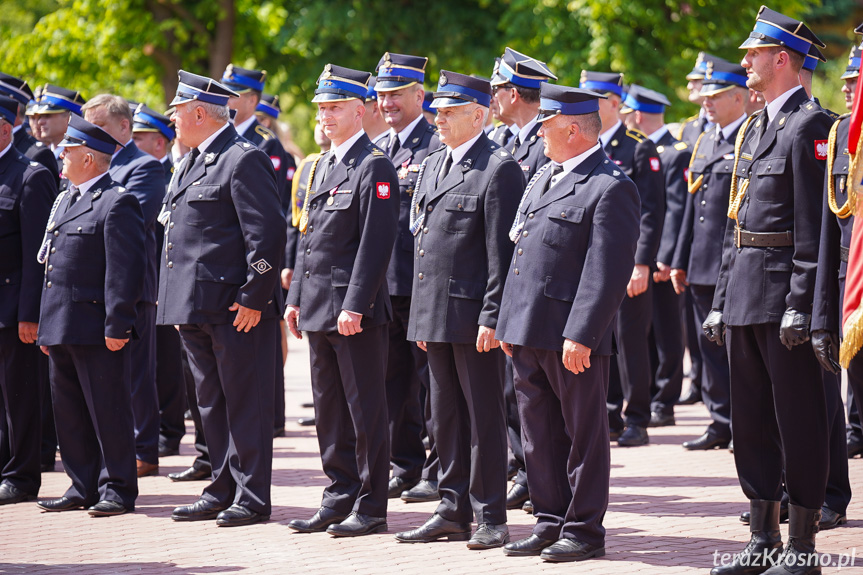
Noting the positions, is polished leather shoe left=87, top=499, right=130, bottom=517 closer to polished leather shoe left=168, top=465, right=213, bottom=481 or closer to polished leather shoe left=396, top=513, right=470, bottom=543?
polished leather shoe left=168, top=465, right=213, bottom=481

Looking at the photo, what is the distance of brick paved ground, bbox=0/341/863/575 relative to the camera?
591cm

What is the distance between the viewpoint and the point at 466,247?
251 inches

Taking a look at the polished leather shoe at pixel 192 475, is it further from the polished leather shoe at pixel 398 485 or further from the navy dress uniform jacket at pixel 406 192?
the navy dress uniform jacket at pixel 406 192

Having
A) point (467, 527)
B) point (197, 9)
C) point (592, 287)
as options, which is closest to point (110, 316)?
point (467, 527)

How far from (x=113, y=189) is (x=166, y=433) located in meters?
2.72

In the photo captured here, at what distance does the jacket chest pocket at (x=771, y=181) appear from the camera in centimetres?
565

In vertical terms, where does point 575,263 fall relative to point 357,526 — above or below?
above

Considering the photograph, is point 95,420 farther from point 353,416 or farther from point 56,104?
point 56,104

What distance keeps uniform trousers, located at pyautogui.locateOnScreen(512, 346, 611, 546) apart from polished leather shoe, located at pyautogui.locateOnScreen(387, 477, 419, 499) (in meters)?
1.75

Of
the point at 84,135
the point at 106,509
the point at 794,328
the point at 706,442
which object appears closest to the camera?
the point at 794,328

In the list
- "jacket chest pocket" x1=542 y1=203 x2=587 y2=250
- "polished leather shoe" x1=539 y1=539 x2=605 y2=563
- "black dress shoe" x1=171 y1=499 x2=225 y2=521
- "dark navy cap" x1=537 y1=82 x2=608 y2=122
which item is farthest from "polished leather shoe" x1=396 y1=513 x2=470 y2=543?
"dark navy cap" x1=537 y1=82 x2=608 y2=122

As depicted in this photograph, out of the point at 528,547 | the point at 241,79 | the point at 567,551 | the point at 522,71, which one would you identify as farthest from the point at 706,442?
the point at 241,79

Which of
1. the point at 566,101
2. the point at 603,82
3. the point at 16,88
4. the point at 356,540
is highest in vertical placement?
the point at 603,82

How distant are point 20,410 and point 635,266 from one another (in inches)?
181
